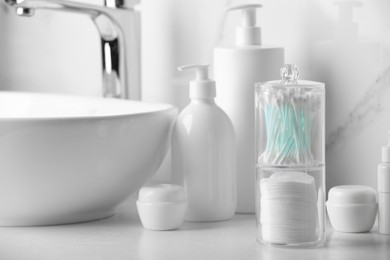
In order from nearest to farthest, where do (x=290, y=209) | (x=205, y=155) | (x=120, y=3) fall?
(x=290, y=209) → (x=205, y=155) → (x=120, y=3)

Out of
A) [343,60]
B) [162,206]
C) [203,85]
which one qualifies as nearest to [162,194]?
[162,206]

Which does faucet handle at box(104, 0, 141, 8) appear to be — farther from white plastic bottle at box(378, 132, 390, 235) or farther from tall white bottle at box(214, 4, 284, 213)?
white plastic bottle at box(378, 132, 390, 235)

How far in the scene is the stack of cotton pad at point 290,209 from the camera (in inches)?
33.6

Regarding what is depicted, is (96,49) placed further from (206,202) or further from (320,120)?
(320,120)

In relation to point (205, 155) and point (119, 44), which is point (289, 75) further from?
point (119, 44)

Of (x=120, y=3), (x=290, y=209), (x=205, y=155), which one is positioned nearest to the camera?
(x=290, y=209)

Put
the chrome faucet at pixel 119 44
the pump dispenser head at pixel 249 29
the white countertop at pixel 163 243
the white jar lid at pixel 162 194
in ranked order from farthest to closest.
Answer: the chrome faucet at pixel 119 44 < the pump dispenser head at pixel 249 29 < the white jar lid at pixel 162 194 < the white countertop at pixel 163 243

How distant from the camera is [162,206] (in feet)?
3.08

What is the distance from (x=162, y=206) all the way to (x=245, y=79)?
0.65ft

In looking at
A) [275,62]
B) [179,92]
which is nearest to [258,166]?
[275,62]

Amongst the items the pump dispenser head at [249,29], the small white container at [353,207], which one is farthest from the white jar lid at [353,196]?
the pump dispenser head at [249,29]

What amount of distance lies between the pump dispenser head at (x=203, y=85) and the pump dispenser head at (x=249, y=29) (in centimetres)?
7

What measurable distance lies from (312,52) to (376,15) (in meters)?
0.10

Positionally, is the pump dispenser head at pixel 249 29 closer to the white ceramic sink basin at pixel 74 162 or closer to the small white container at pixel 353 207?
the white ceramic sink basin at pixel 74 162
